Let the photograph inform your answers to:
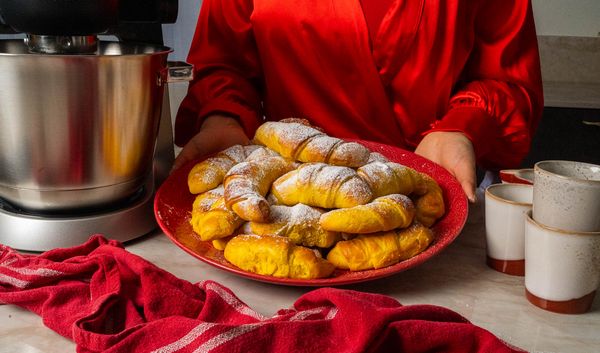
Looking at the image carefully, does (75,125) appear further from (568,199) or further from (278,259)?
(568,199)

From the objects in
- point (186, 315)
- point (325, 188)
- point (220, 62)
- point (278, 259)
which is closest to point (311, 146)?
point (325, 188)

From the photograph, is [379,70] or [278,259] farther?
[379,70]

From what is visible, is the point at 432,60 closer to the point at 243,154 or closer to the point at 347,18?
the point at 347,18

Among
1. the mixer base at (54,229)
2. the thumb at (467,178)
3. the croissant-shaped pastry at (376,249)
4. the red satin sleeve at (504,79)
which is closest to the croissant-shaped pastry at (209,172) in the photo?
the mixer base at (54,229)

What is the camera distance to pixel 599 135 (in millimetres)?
2486

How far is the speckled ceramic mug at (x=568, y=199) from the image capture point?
637 mm

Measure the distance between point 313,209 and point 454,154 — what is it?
0.36 meters

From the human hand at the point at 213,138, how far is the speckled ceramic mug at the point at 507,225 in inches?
17.9

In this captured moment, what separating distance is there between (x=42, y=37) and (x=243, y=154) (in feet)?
1.06

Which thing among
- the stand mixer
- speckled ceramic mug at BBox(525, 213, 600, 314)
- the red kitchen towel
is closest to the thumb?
speckled ceramic mug at BBox(525, 213, 600, 314)

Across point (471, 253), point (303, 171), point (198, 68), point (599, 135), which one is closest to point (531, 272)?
point (471, 253)

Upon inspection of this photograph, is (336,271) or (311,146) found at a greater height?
(311,146)

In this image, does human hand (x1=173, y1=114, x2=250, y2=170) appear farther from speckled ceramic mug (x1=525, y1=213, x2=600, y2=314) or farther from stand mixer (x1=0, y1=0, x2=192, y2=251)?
speckled ceramic mug (x1=525, y1=213, x2=600, y2=314)

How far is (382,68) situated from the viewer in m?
1.24
